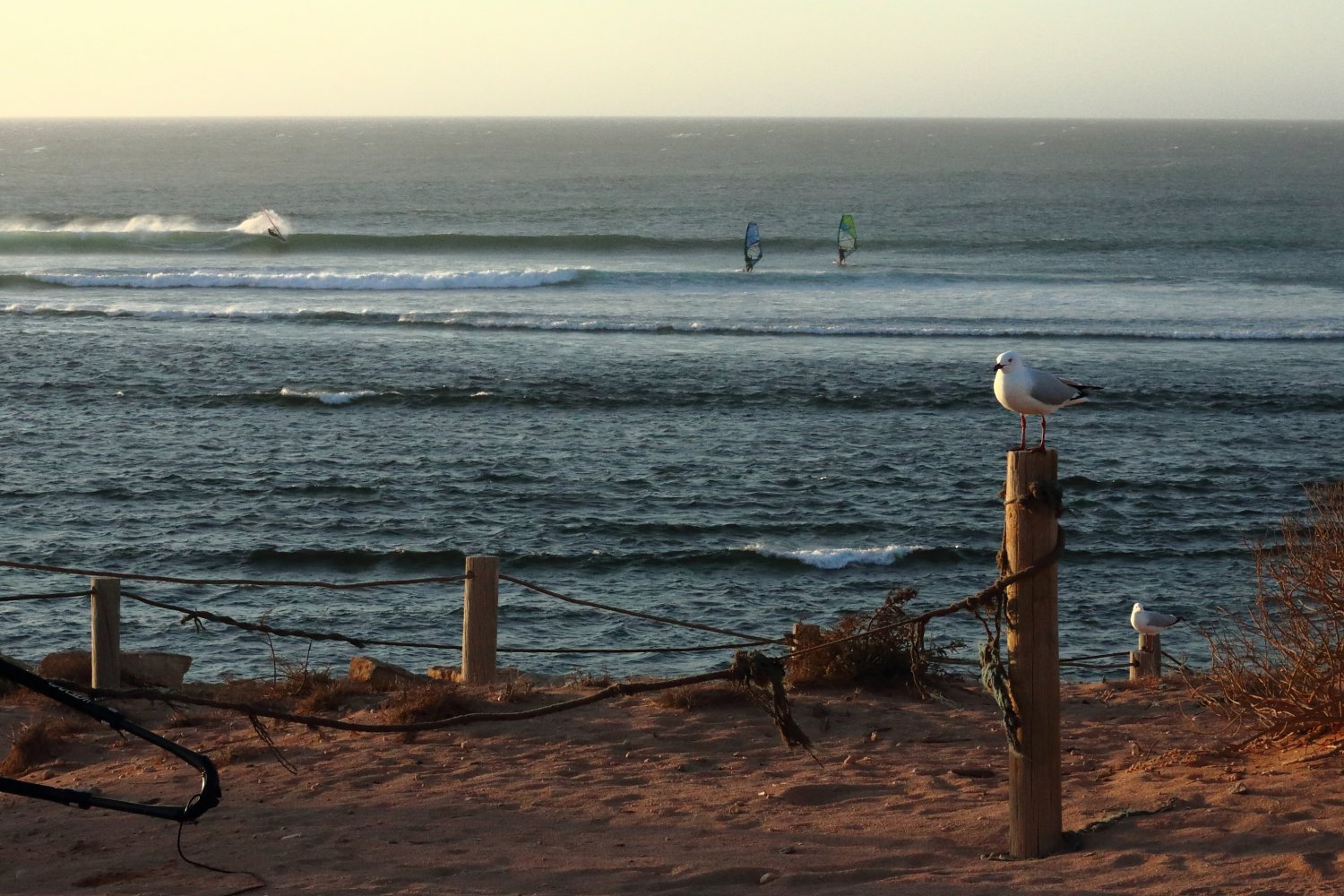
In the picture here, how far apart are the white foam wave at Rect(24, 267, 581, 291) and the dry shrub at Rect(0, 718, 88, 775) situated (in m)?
36.9

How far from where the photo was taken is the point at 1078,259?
52.6 meters

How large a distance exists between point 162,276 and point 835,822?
42274mm

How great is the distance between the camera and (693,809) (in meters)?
6.44

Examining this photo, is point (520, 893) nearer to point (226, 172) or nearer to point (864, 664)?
point (864, 664)

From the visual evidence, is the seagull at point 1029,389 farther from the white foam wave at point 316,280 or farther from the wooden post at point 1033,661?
the white foam wave at point 316,280

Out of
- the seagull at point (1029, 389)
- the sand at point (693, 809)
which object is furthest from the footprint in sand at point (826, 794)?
the seagull at point (1029, 389)

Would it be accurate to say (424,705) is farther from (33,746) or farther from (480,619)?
(33,746)

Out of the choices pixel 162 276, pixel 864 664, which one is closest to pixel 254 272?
pixel 162 276

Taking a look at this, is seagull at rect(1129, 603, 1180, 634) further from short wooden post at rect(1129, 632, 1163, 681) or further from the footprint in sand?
the footprint in sand

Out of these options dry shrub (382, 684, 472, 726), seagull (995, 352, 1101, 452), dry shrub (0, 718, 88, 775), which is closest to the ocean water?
dry shrub (382, 684, 472, 726)

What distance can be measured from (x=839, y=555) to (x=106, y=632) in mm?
9038

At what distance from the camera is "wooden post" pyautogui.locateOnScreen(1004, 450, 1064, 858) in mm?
4805

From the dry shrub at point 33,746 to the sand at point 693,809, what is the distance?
102 millimetres

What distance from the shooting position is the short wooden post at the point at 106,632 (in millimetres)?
8203
